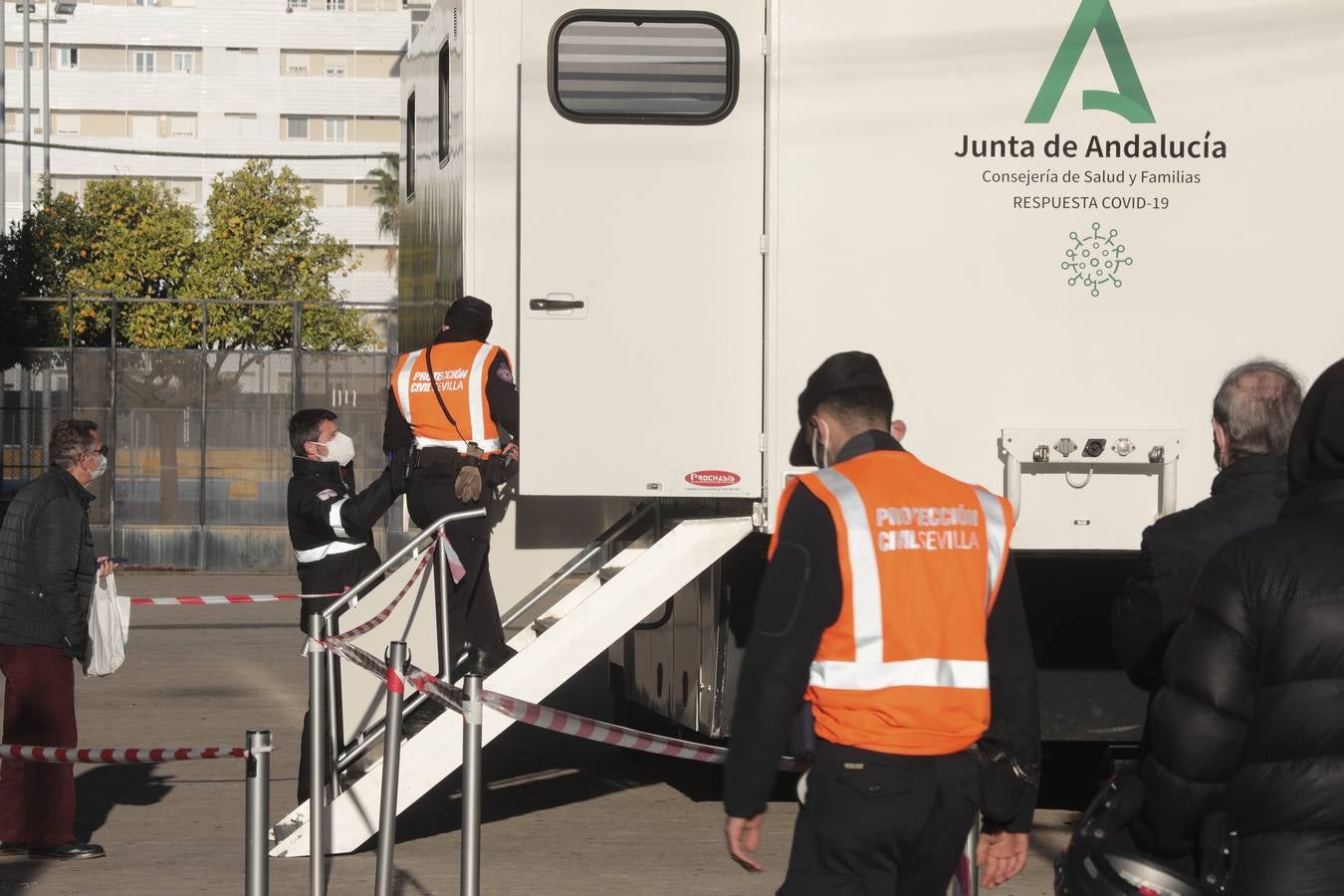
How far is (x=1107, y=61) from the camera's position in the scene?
261 inches

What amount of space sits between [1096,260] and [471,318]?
7.76 feet

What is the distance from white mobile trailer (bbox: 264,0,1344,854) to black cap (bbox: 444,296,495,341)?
26 cm

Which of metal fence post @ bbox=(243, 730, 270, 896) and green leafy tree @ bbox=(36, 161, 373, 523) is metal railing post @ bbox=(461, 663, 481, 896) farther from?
green leafy tree @ bbox=(36, 161, 373, 523)

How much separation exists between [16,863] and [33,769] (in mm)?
360

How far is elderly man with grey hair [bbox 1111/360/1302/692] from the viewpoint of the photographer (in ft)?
14.7

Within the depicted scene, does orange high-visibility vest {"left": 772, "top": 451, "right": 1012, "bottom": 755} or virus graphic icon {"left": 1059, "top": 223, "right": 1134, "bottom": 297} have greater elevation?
virus graphic icon {"left": 1059, "top": 223, "right": 1134, "bottom": 297}

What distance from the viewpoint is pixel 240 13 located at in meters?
68.4

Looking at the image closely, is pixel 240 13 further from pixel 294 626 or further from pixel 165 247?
pixel 294 626

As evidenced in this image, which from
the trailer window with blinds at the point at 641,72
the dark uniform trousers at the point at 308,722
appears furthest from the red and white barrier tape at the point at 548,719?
the trailer window with blinds at the point at 641,72

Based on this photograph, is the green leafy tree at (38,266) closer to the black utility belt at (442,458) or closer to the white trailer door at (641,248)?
the black utility belt at (442,458)

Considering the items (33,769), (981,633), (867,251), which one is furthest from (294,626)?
(981,633)

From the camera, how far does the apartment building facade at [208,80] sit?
6862 cm

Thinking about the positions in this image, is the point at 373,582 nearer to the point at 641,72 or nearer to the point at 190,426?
the point at 641,72

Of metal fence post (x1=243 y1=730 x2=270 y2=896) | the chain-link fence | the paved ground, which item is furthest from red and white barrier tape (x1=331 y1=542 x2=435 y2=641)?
the chain-link fence
